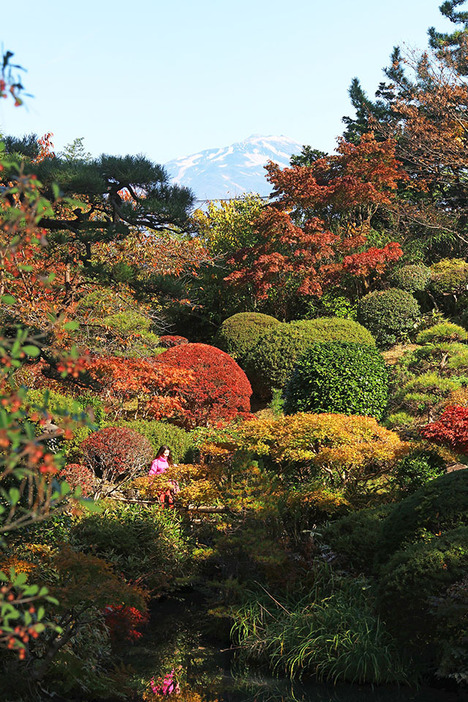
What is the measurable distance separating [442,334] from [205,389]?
5.41 metres

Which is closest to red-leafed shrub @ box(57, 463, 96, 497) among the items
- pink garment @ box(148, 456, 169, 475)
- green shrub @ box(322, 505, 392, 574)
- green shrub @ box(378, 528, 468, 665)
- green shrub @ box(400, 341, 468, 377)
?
pink garment @ box(148, 456, 169, 475)

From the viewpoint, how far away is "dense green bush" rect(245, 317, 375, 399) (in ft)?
46.0

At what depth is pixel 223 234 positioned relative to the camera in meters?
19.4

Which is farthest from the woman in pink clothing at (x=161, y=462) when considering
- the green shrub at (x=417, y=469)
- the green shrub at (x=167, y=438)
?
the green shrub at (x=417, y=469)

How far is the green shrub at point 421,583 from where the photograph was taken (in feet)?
17.0

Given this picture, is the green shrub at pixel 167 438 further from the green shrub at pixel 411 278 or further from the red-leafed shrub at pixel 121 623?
the green shrub at pixel 411 278

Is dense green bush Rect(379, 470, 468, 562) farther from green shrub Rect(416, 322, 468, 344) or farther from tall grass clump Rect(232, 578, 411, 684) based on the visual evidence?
green shrub Rect(416, 322, 468, 344)

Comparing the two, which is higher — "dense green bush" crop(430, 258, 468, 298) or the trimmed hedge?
"dense green bush" crop(430, 258, 468, 298)

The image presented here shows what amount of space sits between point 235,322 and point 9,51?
13326 mm

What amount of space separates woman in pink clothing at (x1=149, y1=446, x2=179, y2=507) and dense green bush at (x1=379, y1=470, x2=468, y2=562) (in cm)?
316

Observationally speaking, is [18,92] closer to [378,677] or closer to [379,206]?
[378,677]

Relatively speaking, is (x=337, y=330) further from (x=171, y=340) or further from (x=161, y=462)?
(x=161, y=462)

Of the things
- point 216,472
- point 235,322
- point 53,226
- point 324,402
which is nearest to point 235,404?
point 324,402

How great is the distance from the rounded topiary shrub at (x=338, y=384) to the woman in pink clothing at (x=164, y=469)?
95.2 inches
